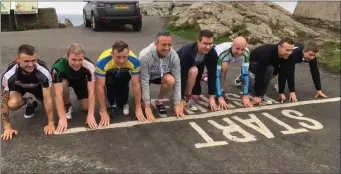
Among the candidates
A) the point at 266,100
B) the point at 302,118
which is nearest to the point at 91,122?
the point at 266,100

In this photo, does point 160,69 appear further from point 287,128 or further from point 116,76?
point 287,128

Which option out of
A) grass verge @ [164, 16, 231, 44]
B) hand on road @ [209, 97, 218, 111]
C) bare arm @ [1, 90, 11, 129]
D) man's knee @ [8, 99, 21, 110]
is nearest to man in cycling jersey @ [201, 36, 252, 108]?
hand on road @ [209, 97, 218, 111]

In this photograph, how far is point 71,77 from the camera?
16.8 ft

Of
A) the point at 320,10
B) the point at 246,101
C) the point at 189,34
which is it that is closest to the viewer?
the point at 246,101

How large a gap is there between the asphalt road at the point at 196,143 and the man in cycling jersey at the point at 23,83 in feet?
0.75

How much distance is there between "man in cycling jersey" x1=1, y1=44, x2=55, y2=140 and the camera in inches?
177

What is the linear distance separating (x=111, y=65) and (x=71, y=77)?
62 cm

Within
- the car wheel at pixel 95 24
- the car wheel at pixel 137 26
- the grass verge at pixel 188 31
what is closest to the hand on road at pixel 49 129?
the grass verge at pixel 188 31

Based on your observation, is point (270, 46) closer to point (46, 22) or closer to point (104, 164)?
point (104, 164)

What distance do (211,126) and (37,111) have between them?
8.75ft

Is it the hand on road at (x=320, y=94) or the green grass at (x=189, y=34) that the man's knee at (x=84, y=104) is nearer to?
the hand on road at (x=320, y=94)

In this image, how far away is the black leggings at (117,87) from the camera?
5.21 meters

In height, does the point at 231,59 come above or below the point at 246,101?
above

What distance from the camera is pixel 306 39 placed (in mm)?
11094
